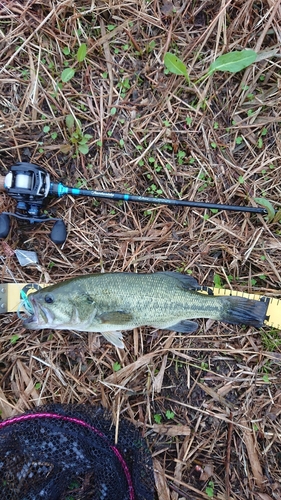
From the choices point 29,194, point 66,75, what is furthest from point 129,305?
point 66,75

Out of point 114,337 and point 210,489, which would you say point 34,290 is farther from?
point 210,489

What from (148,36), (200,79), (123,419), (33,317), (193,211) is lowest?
(123,419)

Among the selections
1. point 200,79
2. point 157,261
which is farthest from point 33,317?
point 200,79

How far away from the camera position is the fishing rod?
11.2 feet

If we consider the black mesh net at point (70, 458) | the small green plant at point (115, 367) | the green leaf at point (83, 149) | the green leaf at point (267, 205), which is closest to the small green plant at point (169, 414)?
the black mesh net at point (70, 458)

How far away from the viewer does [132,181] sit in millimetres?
3807

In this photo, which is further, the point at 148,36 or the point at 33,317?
the point at 148,36

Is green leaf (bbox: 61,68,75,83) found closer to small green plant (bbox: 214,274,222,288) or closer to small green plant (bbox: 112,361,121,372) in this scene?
small green plant (bbox: 214,274,222,288)

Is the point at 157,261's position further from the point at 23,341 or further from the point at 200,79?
the point at 200,79

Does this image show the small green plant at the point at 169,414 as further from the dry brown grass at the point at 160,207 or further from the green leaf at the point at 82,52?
the green leaf at the point at 82,52

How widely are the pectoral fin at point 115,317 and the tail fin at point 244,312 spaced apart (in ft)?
2.84

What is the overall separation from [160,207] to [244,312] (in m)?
1.25

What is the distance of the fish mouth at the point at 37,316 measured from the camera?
324 cm

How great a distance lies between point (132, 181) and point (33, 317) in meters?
1.56
